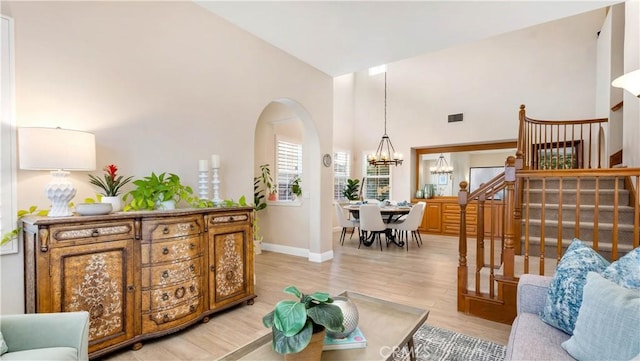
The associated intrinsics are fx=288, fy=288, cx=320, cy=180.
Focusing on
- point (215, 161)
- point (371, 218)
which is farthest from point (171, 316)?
point (371, 218)

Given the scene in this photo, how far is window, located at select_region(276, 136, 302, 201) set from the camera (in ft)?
18.9

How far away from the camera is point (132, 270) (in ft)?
6.88

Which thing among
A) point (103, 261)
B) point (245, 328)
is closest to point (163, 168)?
point (103, 261)

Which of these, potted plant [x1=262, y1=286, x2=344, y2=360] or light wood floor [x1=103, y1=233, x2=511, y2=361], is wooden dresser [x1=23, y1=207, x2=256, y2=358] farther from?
potted plant [x1=262, y1=286, x2=344, y2=360]

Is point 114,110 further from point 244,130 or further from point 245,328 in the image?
point 245,328

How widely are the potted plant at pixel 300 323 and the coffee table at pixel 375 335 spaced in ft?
0.64

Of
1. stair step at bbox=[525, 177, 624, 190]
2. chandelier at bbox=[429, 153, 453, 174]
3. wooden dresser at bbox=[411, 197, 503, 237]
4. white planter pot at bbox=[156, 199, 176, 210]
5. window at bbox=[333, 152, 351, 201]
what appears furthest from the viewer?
window at bbox=[333, 152, 351, 201]

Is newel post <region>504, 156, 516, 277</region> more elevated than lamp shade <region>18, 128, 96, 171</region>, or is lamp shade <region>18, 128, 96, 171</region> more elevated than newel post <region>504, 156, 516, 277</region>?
lamp shade <region>18, 128, 96, 171</region>

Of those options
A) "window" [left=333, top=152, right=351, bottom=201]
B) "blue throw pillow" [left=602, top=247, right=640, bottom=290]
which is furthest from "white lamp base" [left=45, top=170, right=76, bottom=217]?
"window" [left=333, top=152, right=351, bottom=201]

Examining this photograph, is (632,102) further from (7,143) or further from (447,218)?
(7,143)

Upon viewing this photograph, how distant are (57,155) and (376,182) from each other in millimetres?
7315

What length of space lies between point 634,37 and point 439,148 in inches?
165

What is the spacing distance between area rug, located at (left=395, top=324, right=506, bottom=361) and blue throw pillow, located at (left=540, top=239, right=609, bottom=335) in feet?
2.31

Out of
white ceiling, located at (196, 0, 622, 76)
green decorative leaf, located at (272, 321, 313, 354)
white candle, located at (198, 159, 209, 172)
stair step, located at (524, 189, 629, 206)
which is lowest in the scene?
green decorative leaf, located at (272, 321, 313, 354)
